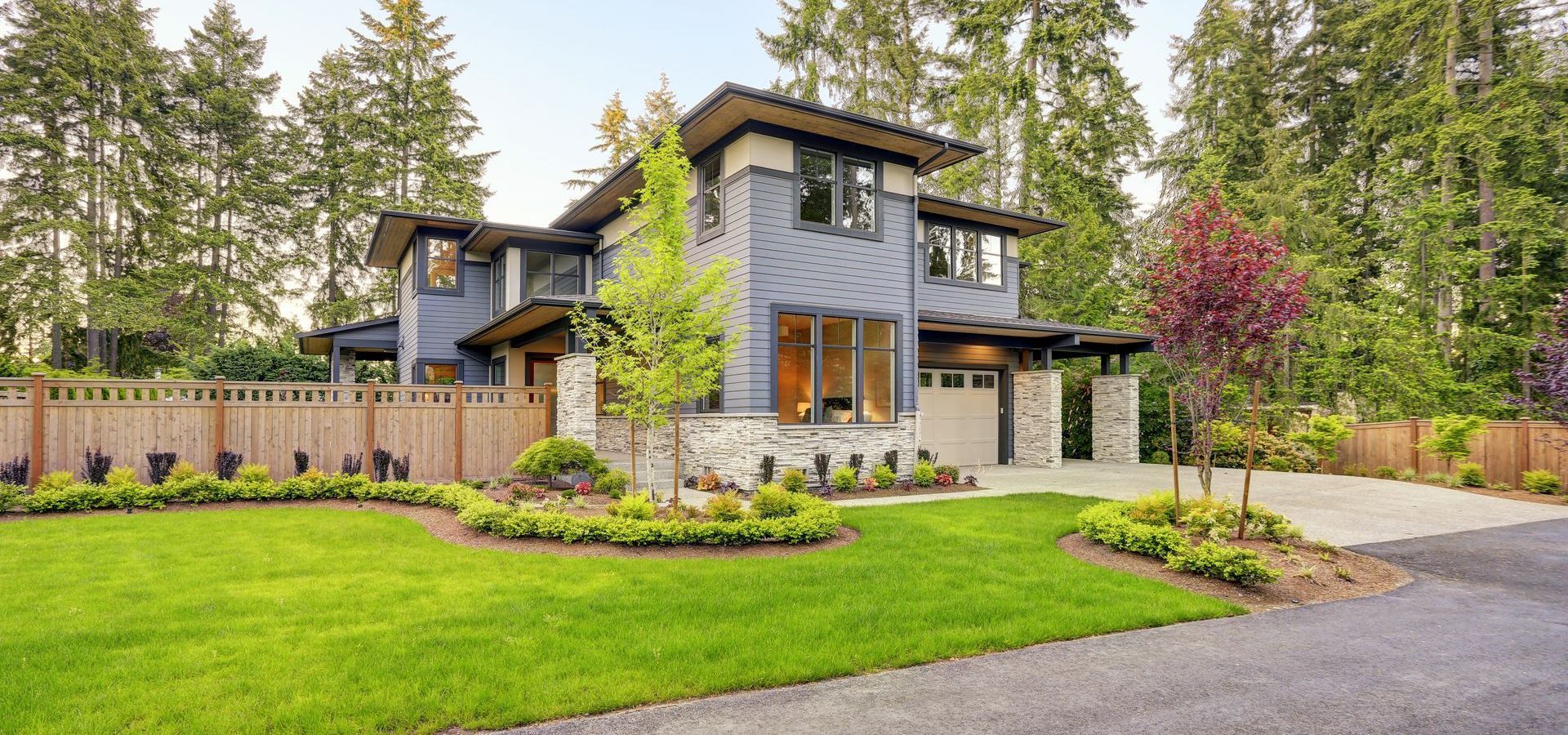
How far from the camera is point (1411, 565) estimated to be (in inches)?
262

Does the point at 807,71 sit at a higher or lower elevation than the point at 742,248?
higher

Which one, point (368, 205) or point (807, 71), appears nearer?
point (807, 71)

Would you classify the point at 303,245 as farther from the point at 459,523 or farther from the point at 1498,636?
the point at 1498,636

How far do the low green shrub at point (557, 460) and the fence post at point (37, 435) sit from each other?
5.86 meters

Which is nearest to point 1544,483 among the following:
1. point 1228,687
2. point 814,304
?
point 814,304

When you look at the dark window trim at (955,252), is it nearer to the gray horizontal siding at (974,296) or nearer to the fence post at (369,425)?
the gray horizontal siding at (974,296)

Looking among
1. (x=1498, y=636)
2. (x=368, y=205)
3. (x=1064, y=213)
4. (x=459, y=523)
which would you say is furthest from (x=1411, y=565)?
(x=368, y=205)

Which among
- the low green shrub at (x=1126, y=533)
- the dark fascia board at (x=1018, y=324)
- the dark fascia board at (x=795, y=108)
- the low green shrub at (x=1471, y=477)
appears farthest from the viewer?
the dark fascia board at (x=1018, y=324)

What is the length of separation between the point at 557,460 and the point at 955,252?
972cm

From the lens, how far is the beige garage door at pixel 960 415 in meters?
14.8

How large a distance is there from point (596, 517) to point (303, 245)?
2632cm

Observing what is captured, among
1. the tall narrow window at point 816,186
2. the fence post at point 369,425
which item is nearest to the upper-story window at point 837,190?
the tall narrow window at point 816,186

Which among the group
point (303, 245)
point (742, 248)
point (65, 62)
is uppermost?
point (65, 62)

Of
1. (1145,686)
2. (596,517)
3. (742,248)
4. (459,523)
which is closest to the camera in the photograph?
(1145,686)
